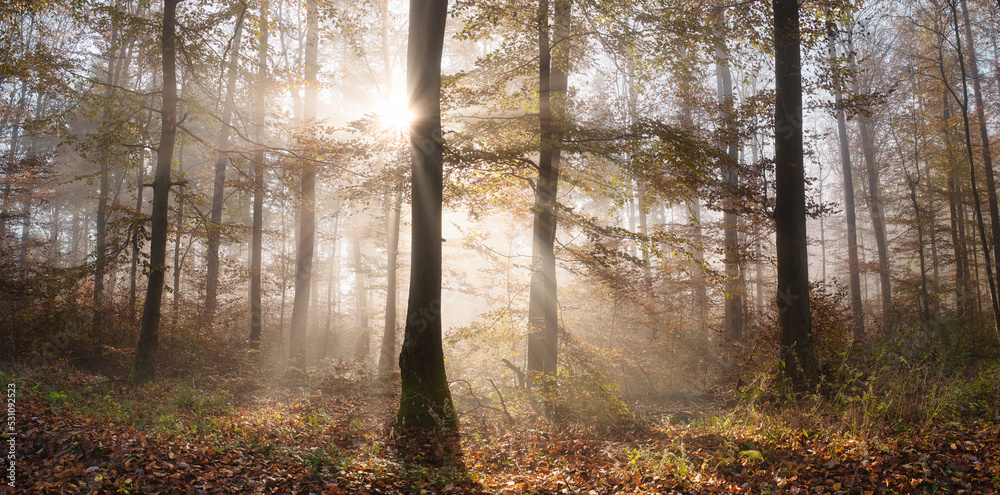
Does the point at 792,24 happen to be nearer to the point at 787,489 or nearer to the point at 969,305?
the point at 787,489

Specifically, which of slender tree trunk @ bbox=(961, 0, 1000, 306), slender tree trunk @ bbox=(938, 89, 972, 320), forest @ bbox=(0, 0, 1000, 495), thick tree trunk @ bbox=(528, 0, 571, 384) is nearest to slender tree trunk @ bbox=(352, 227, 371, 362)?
forest @ bbox=(0, 0, 1000, 495)

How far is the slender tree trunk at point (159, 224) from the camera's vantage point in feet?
29.5

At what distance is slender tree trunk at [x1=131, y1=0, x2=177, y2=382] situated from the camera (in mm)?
9000

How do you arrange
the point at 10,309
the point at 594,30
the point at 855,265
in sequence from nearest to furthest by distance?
the point at 594,30 < the point at 10,309 < the point at 855,265

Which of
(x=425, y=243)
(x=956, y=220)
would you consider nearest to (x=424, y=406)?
(x=425, y=243)

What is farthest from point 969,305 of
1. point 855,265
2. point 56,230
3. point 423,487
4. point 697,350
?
point 56,230

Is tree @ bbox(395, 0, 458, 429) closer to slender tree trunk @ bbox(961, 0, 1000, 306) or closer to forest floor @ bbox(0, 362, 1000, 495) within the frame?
forest floor @ bbox(0, 362, 1000, 495)

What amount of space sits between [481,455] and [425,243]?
295 centimetres

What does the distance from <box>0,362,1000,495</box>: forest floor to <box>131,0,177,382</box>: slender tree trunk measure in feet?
5.97

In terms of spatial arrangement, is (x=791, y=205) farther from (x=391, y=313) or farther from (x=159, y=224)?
(x=391, y=313)

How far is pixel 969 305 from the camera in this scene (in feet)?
50.1

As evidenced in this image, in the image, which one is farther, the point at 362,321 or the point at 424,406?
the point at 362,321

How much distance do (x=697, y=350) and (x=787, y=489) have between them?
10.5 meters

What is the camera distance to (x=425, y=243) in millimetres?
6754
